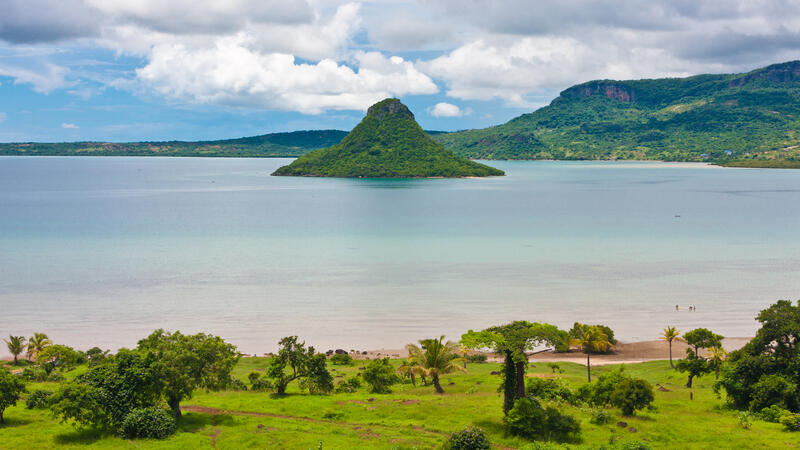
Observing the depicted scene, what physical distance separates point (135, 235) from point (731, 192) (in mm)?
172566

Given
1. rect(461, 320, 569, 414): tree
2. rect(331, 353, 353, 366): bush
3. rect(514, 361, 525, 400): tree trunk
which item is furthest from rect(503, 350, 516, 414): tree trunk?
rect(331, 353, 353, 366): bush

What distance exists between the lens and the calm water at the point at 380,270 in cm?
5225

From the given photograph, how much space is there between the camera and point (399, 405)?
30969mm

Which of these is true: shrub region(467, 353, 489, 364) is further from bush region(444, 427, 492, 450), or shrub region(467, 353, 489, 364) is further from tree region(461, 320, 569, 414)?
bush region(444, 427, 492, 450)

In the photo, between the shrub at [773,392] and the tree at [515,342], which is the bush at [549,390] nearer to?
the tree at [515,342]

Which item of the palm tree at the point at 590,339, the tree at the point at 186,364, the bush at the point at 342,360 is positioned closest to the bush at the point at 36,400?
the tree at the point at 186,364

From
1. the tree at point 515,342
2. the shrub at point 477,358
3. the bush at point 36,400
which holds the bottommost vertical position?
the shrub at point 477,358

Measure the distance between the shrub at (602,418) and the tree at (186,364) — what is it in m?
19.5

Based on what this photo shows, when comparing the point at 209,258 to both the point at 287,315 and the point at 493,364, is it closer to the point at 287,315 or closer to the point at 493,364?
the point at 287,315

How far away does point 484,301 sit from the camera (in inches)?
2281

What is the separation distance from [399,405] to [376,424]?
112 inches

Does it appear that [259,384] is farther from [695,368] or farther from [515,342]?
[695,368]

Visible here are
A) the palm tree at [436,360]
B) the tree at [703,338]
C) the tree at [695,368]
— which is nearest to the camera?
the palm tree at [436,360]

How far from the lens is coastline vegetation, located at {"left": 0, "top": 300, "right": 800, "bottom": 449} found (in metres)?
25.9
